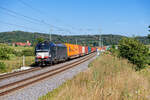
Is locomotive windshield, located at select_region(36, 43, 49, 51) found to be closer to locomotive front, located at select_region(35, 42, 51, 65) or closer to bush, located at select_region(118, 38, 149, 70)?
locomotive front, located at select_region(35, 42, 51, 65)

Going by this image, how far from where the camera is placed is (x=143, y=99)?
20.5 ft

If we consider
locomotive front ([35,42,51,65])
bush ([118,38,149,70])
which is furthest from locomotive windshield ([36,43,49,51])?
bush ([118,38,149,70])

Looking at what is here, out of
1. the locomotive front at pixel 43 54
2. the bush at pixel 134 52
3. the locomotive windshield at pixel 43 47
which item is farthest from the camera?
the bush at pixel 134 52

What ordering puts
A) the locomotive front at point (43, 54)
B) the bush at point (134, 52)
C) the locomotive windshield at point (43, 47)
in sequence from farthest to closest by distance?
1. the bush at point (134, 52)
2. the locomotive windshield at point (43, 47)
3. the locomotive front at point (43, 54)

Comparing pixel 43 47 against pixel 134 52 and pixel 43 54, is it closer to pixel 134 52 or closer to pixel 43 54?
pixel 43 54

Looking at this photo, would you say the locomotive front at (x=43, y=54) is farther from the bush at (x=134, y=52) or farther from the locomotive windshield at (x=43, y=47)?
the bush at (x=134, y=52)

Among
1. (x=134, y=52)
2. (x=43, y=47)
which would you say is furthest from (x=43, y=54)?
(x=134, y=52)

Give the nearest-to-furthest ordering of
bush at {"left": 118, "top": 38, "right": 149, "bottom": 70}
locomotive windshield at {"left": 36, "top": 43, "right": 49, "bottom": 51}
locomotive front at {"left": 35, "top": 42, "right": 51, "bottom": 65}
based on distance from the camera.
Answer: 1. locomotive front at {"left": 35, "top": 42, "right": 51, "bottom": 65}
2. locomotive windshield at {"left": 36, "top": 43, "right": 49, "bottom": 51}
3. bush at {"left": 118, "top": 38, "right": 149, "bottom": 70}

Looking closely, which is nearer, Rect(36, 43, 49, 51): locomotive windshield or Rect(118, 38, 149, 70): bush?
Rect(36, 43, 49, 51): locomotive windshield

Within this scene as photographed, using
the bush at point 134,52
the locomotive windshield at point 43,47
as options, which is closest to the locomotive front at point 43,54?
the locomotive windshield at point 43,47

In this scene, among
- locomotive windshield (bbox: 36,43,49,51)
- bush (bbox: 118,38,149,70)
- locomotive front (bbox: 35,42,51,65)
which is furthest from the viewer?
bush (bbox: 118,38,149,70)

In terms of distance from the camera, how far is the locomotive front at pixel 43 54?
23000 millimetres

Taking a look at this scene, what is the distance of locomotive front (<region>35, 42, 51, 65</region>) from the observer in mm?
23000

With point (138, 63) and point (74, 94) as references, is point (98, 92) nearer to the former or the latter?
point (74, 94)
